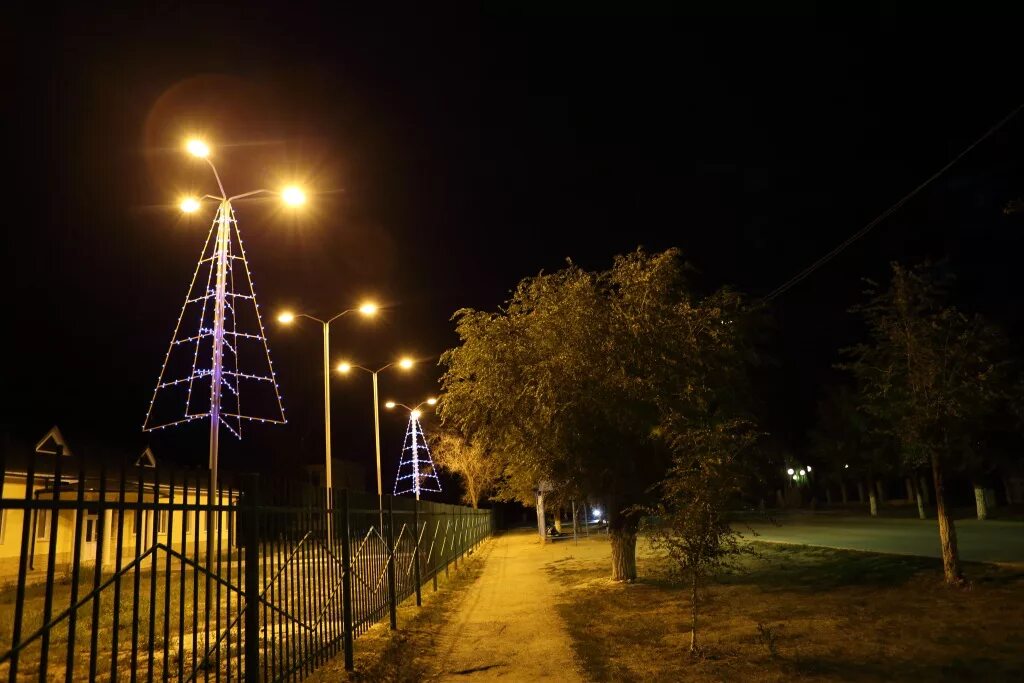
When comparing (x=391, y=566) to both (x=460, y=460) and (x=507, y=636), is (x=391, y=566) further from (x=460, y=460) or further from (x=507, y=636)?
(x=460, y=460)

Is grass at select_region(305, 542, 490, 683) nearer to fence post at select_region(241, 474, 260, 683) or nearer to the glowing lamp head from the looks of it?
fence post at select_region(241, 474, 260, 683)

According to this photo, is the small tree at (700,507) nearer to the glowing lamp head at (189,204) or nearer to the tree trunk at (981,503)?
the glowing lamp head at (189,204)

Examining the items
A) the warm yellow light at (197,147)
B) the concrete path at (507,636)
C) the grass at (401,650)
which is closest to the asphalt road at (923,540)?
the concrete path at (507,636)

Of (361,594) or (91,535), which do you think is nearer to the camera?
(361,594)

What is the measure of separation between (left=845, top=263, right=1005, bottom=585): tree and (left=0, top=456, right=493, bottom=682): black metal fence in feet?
27.0

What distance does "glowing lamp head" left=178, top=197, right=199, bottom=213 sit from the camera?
1459cm

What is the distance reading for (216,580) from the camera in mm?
5527

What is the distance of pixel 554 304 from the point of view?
15516 mm

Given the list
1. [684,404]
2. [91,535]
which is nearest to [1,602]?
[91,535]

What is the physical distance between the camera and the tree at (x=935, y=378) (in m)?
12.3

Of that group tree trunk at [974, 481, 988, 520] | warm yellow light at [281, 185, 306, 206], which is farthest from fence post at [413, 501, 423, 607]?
tree trunk at [974, 481, 988, 520]

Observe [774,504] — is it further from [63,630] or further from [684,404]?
[63,630]

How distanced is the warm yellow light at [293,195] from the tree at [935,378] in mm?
9680

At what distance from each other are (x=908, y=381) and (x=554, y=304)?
6193 mm
